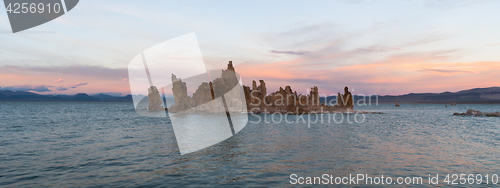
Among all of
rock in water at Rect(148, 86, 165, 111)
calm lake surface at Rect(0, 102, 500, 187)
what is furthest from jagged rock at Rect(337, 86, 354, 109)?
rock in water at Rect(148, 86, 165, 111)

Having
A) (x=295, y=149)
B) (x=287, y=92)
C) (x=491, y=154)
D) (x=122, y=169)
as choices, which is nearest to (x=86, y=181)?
(x=122, y=169)

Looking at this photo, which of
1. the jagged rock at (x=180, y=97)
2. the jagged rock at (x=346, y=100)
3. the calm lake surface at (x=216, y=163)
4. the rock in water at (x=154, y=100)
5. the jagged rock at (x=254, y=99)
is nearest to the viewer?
the calm lake surface at (x=216, y=163)

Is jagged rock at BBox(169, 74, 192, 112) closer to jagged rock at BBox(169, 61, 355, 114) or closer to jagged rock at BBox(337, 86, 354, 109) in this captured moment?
jagged rock at BBox(169, 61, 355, 114)

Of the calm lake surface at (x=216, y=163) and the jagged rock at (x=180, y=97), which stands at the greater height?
the jagged rock at (x=180, y=97)

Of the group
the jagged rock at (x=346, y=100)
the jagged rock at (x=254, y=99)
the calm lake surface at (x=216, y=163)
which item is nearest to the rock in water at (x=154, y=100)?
the jagged rock at (x=254, y=99)

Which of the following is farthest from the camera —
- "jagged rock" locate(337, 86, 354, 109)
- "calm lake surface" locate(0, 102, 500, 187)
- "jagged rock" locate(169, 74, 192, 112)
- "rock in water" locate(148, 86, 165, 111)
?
"rock in water" locate(148, 86, 165, 111)

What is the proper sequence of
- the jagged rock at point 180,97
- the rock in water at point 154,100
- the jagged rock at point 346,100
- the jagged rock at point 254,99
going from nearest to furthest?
the jagged rock at point 254,99 → the jagged rock at point 346,100 → the jagged rock at point 180,97 → the rock in water at point 154,100

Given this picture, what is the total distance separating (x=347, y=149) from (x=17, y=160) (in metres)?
27.6

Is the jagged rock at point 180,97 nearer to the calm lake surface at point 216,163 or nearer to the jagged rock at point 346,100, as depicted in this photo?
the jagged rock at point 346,100

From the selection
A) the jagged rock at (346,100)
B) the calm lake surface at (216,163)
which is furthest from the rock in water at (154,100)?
the calm lake surface at (216,163)

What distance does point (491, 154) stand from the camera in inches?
890

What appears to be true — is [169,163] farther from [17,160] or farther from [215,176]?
[17,160]

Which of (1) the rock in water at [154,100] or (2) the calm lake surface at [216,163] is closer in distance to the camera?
(2) the calm lake surface at [216,163]

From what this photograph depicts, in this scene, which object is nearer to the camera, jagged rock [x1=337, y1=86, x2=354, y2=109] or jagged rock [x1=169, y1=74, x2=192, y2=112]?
jagged rock [x1=337, y1=86, x2=354, y2=109]
